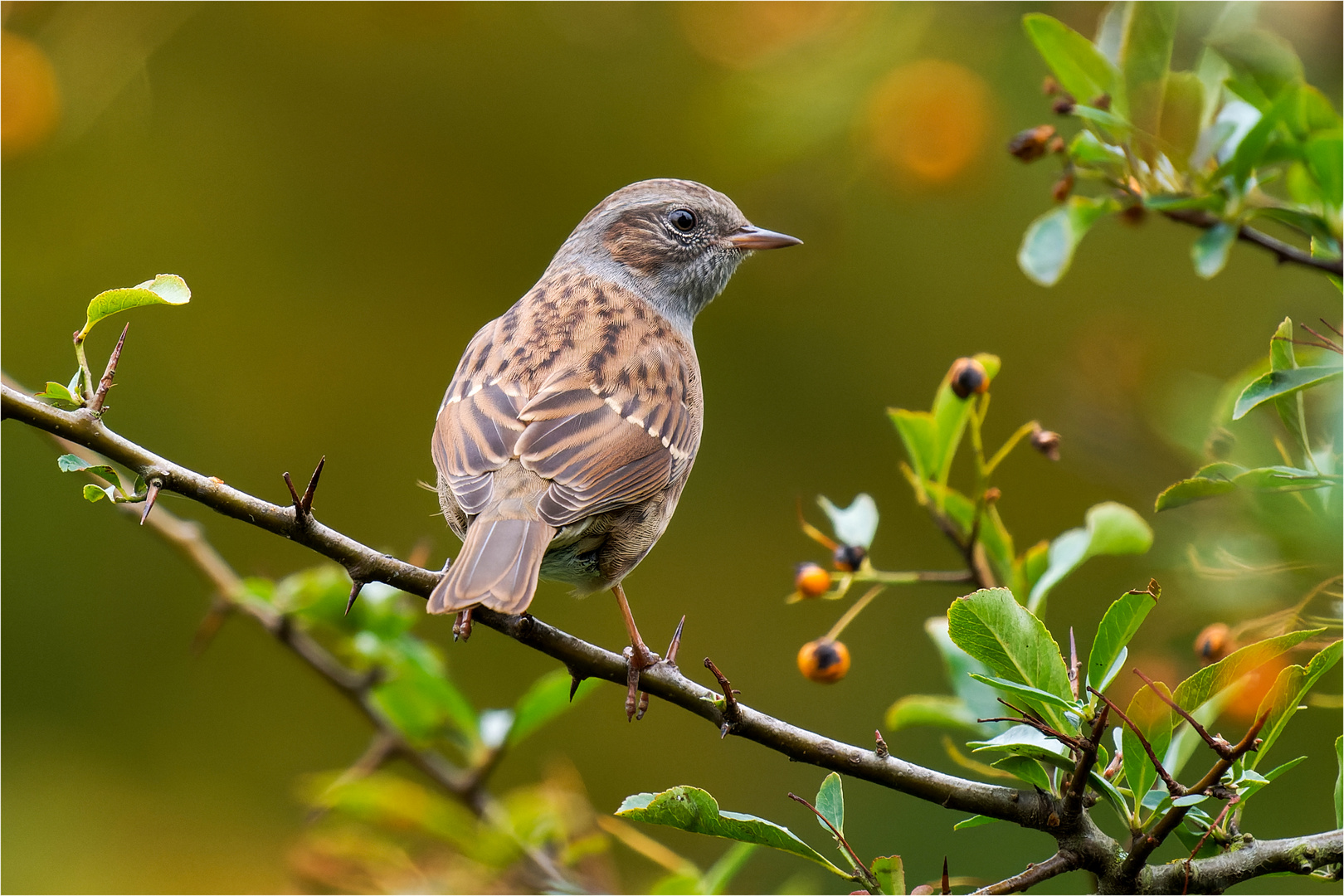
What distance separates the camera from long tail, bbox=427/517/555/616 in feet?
7.74

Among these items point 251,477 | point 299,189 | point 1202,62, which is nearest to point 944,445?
point 1202,62

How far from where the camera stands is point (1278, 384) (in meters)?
2.09

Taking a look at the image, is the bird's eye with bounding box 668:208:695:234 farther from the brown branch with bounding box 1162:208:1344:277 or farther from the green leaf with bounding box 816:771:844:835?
the green leaf with bounding box 816:771:844:835

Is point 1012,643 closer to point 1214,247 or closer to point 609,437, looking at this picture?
point 1214,247

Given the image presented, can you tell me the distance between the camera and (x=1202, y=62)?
2914mm

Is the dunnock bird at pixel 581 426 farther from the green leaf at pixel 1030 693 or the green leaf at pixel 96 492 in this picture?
the green leaf at pixel 1030 693

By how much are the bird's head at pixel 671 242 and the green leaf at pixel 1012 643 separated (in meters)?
2.39

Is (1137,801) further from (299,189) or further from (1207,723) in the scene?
(299,189)

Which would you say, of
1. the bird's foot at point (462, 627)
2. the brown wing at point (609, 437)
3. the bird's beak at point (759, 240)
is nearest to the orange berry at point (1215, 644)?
the brown wing at point (609, 437)

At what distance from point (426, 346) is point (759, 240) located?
2742 mm

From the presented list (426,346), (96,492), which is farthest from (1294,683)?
(426,346)

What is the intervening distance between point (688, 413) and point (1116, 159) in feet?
4.71

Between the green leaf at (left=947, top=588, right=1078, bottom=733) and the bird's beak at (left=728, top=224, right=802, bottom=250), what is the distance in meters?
2.41

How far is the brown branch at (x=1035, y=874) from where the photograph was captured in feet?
6.07
